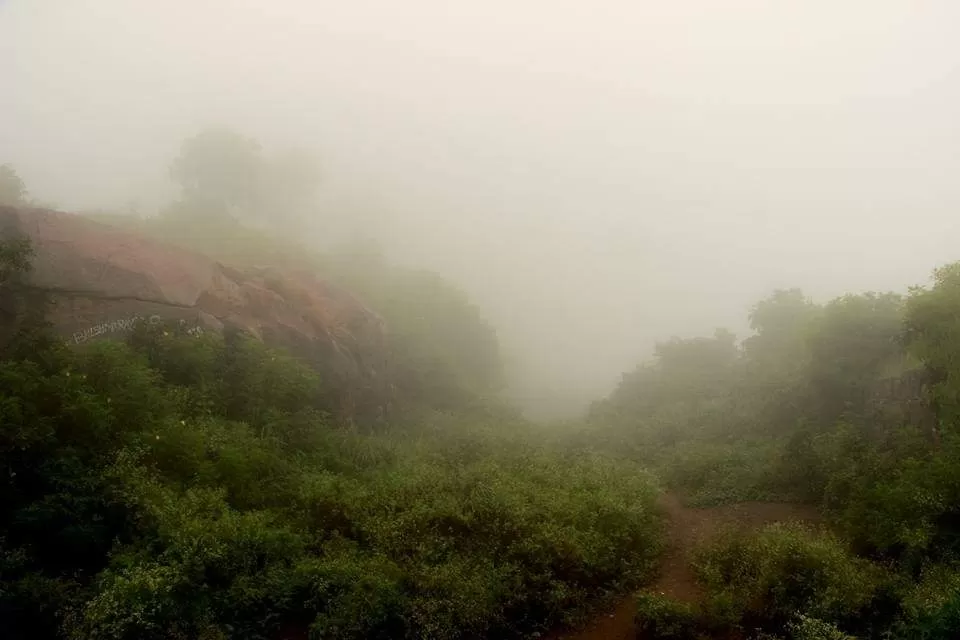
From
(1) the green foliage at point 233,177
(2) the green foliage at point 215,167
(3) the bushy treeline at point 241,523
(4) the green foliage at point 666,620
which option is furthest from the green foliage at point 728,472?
(2) the green foliage at point 215,167

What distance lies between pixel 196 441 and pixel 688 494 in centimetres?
1551

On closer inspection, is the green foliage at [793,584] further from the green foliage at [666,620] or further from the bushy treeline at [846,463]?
the green foliage at [666,620]

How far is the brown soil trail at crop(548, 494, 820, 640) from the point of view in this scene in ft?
35.3

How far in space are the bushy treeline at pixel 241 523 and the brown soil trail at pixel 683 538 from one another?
482 mm

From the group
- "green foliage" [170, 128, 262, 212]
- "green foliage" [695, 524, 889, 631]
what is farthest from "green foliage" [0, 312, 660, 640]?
"green foliage" [170, 128, 262, 212]

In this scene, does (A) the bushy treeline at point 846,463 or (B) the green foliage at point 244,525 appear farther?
(A) the bushy treeline at point 846,463

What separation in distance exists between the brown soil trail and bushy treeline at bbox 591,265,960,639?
22.4 inches

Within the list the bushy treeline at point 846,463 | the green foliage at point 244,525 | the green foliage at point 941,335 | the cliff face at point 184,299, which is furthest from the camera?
the cliff face at point 184,299

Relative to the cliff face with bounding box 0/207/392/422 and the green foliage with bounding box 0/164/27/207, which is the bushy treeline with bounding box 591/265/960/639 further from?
the green foliage with bounding box 0/164/27/207

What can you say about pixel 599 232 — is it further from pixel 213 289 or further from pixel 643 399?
pixel 213 289

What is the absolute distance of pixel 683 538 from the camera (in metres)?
15.2

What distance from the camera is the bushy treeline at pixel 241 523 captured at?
9359 millimetres

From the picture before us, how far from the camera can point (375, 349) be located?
29.2m

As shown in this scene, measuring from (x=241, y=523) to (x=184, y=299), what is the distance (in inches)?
492
